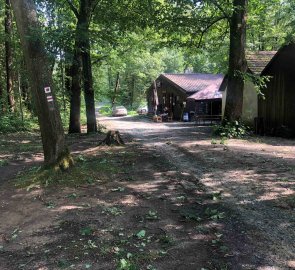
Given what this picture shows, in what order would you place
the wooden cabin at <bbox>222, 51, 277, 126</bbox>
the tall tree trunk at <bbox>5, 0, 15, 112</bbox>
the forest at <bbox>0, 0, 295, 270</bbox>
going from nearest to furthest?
the forest at <bbox>0, 0, 295, 270</bbox> → the wooden cabin at <bbox>222, 51, 277, 126</bbox> → the tall tree trunk at <bbox>5, 0, 15, 112</bbox>

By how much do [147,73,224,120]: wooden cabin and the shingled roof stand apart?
7206mm

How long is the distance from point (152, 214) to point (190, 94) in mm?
27350

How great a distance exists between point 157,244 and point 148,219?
964 mm

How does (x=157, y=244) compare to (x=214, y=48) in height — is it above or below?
A: below

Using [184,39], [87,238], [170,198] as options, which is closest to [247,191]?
[170,198]

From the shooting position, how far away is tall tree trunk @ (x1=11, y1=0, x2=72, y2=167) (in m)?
8.26

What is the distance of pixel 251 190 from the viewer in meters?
7.43

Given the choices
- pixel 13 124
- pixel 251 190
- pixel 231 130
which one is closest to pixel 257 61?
pixel 231 130

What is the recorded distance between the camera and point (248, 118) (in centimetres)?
2164

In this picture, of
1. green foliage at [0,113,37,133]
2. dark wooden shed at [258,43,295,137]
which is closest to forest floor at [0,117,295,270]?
dark wooden shed at [258,43,295,137]

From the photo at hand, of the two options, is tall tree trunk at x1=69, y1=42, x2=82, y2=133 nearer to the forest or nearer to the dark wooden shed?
the forest

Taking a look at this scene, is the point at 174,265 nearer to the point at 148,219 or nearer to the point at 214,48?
the point at 148,219

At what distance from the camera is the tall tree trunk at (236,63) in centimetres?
1647

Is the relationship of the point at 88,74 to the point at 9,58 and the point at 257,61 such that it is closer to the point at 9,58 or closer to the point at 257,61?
the point at 9,58
